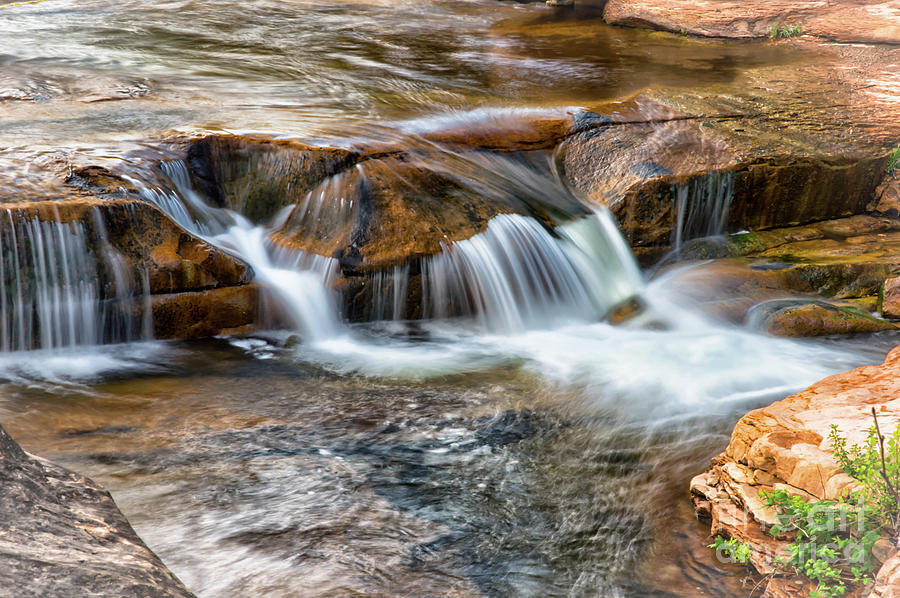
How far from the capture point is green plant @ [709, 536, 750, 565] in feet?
11.0

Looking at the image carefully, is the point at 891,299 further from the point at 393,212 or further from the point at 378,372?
the point at 378,372

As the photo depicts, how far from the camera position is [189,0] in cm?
1310

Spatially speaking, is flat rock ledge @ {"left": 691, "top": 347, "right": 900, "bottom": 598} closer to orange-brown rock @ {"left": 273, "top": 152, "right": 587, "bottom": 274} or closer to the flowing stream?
the flowing stream

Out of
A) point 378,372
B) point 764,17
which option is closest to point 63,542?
point 378,372

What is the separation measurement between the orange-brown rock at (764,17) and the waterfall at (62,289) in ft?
33.9

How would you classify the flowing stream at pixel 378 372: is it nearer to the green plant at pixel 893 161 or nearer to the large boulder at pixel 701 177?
the large boulder at pixel 701 177

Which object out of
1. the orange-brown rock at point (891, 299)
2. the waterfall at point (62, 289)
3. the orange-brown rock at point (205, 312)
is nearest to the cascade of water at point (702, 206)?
the orange-brown rock at point (891, 299)

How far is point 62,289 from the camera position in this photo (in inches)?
215

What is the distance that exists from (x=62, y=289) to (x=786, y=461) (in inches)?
189

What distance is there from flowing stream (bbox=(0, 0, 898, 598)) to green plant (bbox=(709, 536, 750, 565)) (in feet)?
0.23

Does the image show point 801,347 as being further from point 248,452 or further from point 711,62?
point 711,62

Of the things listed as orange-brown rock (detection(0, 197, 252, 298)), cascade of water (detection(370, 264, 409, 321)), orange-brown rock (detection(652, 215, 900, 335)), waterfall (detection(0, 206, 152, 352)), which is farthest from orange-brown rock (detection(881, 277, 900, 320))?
waterfall (detection(0, 206, 152, 352))

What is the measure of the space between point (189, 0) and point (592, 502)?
12.2 metres

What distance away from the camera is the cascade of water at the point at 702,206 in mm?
7480
